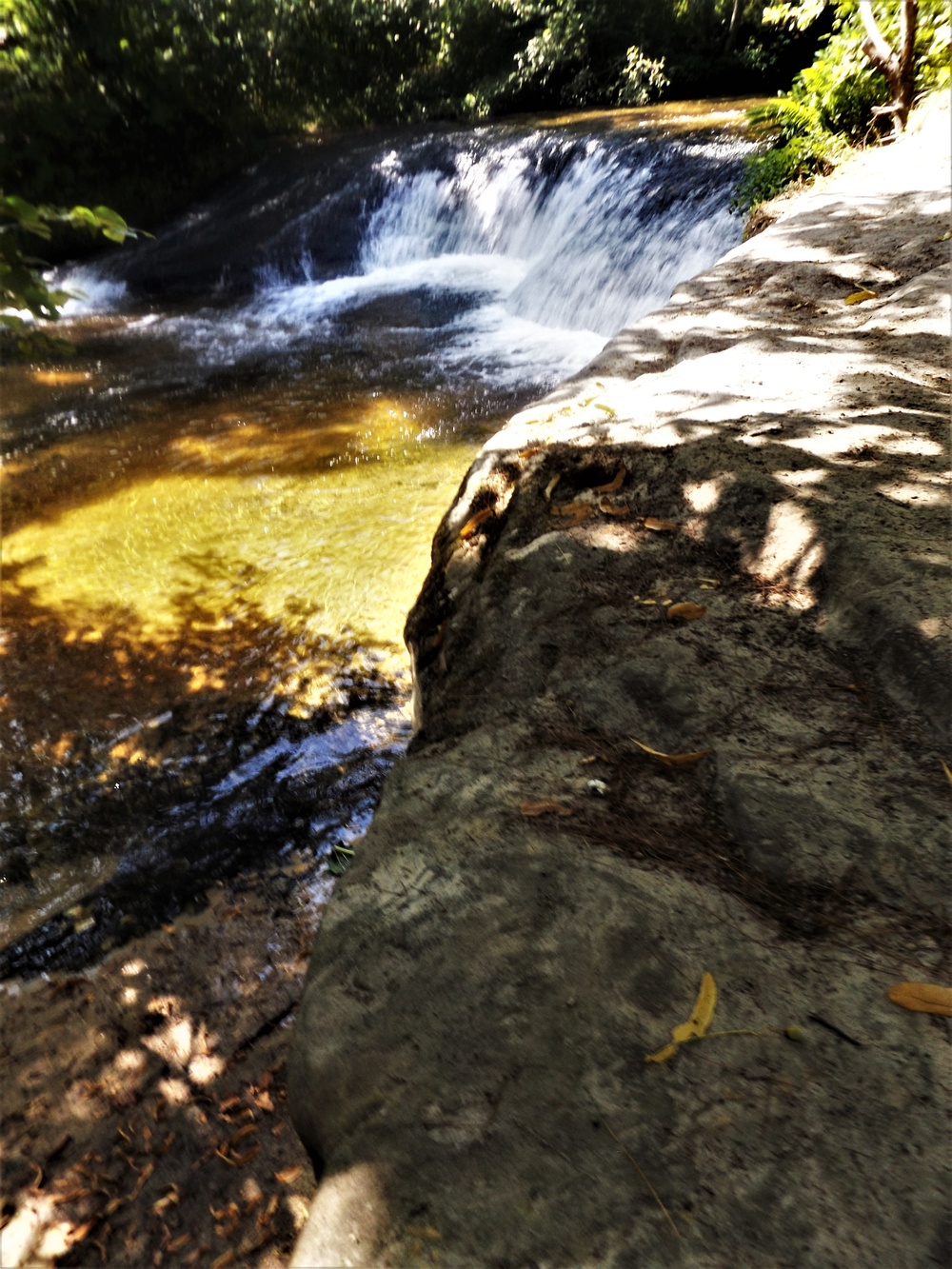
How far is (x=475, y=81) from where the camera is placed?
15.7 metres

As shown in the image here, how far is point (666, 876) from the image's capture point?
1.52 metres

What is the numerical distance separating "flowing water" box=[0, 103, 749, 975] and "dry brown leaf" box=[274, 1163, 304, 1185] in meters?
1.01

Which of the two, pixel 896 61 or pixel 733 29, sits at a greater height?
pixel 733 29

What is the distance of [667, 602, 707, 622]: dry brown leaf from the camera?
2.11 meters

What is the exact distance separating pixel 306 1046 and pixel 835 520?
1.82m

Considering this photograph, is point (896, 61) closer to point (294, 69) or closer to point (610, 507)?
point (610, 507)

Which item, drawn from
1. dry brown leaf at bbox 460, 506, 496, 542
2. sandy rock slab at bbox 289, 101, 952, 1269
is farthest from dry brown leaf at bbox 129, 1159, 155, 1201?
dry brown leaf at bbox 460, 506, 496, 542

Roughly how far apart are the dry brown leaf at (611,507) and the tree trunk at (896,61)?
6.20 metres

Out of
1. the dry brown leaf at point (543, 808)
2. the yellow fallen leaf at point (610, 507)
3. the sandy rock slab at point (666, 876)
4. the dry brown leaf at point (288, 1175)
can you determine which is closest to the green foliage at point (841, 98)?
the sandy rock slab at point (666, 876)

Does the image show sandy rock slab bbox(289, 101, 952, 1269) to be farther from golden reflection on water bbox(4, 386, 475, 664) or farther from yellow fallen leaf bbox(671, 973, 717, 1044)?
golden reflection on water bbox(4, 386, 475, 664)

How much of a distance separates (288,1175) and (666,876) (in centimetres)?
138

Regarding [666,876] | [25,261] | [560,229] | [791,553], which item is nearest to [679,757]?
[666,876]

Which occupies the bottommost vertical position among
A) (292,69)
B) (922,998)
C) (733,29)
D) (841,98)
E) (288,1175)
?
(288,1175)

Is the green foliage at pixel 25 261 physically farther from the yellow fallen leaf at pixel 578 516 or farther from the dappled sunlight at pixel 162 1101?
the dappled sunlight at pixel 162 1101
